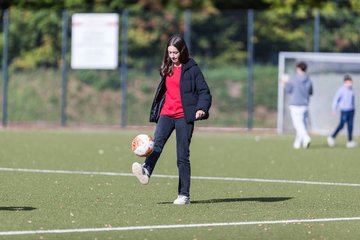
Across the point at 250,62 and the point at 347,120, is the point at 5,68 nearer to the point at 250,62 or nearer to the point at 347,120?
the point at 250,62

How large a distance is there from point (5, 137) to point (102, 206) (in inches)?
686

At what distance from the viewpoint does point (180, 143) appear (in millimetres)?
12602

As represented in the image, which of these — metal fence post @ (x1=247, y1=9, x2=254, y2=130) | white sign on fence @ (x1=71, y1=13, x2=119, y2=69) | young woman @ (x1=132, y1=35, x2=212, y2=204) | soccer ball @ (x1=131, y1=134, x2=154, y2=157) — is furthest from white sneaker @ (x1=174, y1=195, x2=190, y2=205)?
white sign on fence @ (x1=71, y1=13, x2=119, y2=69)

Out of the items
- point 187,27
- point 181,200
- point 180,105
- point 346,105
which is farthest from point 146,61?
point 181,200

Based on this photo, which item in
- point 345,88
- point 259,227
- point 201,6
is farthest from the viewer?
point 201,6

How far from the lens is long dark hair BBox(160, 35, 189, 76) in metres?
12.4

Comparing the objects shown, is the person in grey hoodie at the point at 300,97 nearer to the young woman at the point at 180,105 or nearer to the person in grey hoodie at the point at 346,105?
the person in grey hoodie at the point at 346,105

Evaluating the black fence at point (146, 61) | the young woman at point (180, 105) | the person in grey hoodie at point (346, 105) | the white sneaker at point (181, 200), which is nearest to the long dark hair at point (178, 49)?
the young woman at point (180, 105)

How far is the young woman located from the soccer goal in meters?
19.9

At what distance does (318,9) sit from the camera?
38062 millimetres

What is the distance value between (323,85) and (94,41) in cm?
757

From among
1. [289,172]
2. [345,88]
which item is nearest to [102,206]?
[289,172]

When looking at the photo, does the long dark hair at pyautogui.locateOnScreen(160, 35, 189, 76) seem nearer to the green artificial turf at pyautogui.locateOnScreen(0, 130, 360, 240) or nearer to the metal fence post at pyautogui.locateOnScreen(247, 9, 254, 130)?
the green artificial turf at pyautogui.locateOnScreen(0, 130, 360, 240)

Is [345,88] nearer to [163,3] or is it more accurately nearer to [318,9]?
[318,9]
